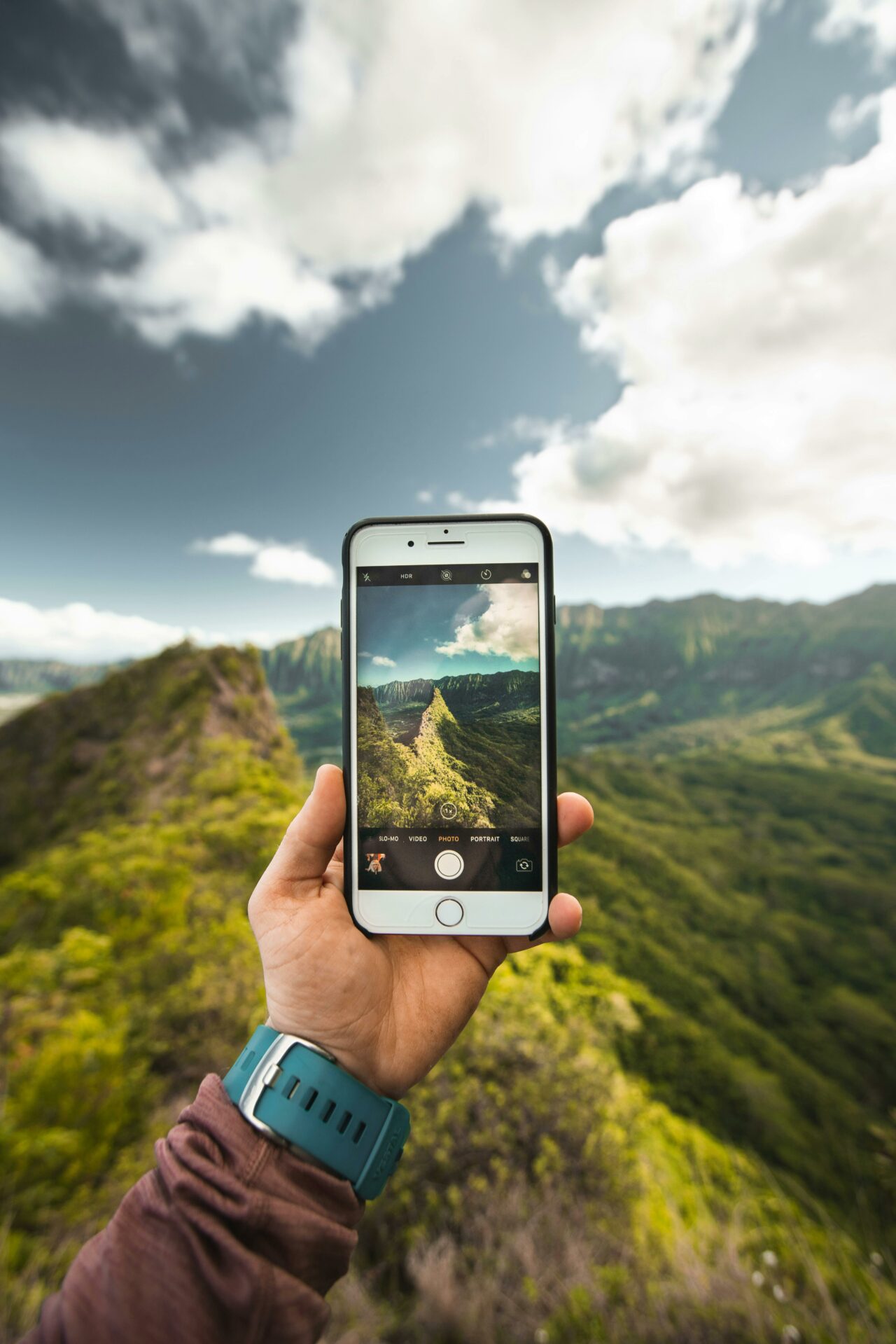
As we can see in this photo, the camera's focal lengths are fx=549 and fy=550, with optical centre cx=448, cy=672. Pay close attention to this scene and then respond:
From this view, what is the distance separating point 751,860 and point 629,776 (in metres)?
17.9

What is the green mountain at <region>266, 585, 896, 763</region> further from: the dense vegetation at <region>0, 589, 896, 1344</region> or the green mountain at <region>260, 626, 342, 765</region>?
the dense vegetation at <region>0, 589, 896, 1344</region>

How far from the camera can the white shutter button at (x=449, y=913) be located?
188cm

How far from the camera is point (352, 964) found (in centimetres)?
173

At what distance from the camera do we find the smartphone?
6.25 feet

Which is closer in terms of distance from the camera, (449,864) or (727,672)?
(449,864)

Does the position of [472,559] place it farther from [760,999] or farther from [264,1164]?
[760,999]

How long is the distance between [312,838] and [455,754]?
0.57 metres

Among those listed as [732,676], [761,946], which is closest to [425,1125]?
[761,946]

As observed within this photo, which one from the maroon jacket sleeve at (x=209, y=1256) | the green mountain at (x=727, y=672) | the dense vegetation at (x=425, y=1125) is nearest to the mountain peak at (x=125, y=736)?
the dense vegetation at (x=425, y=1125)

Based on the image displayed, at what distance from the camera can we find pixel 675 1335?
3201mm

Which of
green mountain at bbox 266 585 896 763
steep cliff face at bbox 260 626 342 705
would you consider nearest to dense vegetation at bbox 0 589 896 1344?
steep cliff face at bbox 260 626 342 705

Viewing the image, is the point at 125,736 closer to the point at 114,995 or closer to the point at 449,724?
the point at 114,995

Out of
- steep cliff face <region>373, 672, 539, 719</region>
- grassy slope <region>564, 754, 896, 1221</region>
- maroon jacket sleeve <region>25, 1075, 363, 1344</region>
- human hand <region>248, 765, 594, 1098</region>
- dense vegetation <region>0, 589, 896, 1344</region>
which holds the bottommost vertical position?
grassy slope <region>564, 754, 896, 1221</region>

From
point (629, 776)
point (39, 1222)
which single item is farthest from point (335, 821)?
point (629, 776)
